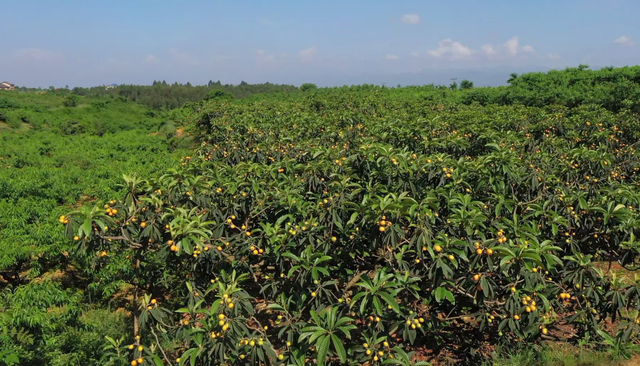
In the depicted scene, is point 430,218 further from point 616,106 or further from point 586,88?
point 586,88

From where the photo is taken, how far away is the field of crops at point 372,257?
8.99ft

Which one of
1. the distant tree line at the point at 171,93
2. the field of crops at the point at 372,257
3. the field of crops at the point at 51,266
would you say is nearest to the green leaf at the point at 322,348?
the field of crops at the point at 372,257

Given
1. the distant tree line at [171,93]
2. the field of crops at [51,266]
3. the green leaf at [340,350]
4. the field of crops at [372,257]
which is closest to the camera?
the green leaf at [340,350]

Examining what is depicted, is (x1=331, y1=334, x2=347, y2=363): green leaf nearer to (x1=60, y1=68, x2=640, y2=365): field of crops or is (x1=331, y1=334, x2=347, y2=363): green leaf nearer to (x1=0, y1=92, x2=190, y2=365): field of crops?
(x1=60, y1=68, x2=640, y2=365): field of crops

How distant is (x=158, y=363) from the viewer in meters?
2.70

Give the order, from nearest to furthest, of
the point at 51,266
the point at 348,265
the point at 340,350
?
the point at 340,350 < the point at 348,265 < the point at 51,266

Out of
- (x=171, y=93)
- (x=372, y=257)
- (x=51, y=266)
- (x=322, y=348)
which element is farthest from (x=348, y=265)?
(x=171, y=93)

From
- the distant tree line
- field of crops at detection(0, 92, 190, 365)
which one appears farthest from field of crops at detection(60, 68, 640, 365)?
the distant tree line

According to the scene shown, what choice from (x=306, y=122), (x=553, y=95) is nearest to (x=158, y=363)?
(x=306, y=122)

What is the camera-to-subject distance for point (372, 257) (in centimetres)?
385

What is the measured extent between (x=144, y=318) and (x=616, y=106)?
14.5 meters

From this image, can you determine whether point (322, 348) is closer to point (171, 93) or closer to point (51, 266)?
point (51, 266)

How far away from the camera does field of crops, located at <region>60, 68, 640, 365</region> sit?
8.99 ft

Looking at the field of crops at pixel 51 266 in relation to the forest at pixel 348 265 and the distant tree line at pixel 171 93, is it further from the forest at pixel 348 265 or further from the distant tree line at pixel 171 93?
the distant tree line at pixel 171 93
